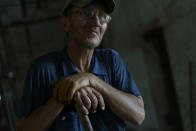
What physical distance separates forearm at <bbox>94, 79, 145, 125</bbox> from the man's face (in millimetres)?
203

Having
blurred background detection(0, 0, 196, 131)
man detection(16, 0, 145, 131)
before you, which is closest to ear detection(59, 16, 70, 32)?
man detection(16, 0, 145, 131)

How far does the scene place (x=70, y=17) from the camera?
1.07 m

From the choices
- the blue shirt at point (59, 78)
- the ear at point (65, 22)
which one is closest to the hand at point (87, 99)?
the blue shirt at point (59, 78)

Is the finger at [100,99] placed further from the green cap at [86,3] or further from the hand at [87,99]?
the green cap at [86,3]

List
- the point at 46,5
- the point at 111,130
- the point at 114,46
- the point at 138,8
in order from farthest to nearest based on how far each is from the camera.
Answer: the point at 46,5, the point at 114,46, the point at 138,8, the point at 111,130

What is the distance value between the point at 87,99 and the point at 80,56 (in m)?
0.27

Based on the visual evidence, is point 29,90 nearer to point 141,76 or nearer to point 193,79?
point 193,79

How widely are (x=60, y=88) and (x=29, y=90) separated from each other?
0.19m

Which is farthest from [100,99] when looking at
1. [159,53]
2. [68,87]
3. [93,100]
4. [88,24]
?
[159,53]

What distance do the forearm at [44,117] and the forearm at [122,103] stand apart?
0.20 m

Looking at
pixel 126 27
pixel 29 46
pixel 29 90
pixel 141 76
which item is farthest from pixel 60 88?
pixel 29 46

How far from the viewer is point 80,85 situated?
3.00 feet

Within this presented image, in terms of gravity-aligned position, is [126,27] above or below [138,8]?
below

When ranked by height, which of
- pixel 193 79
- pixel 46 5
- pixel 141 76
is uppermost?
pixel 46 5
